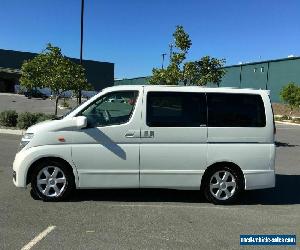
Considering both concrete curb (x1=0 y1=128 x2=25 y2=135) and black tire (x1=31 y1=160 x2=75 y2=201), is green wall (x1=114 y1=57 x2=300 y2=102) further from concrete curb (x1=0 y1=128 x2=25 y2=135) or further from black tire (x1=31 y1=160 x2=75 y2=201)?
black tire (x1=31 y1=160 x2=75 y2=201)

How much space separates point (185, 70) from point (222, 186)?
12160 millimetres

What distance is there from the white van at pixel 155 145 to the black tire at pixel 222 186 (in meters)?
0.02

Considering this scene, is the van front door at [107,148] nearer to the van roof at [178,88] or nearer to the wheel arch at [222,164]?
the van roof at [178,88]

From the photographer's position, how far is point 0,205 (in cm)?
749

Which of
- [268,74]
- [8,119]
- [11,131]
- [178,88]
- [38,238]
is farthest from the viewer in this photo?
[268,74]

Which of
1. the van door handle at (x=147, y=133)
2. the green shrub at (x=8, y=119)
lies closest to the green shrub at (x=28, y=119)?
the green shrub at (x=8, y=119)

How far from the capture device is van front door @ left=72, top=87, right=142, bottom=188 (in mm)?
7723

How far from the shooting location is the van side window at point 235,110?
26.3 ft

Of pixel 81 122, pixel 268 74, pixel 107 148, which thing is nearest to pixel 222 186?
pixel 107 148

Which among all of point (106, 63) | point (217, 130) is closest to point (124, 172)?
point (217, 130)

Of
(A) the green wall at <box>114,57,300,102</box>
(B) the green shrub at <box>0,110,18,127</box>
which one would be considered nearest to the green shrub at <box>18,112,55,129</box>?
(B) the green shrub at <box>0,110,18,127</box>

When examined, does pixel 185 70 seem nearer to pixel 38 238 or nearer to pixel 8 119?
pixel 8 119

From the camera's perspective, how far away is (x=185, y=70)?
19.8 metres

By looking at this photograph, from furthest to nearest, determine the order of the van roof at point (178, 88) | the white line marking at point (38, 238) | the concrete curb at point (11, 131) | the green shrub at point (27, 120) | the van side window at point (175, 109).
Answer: the green shrub at point (27, 120)
the concrete curb at point (11, 131)
the van roof at point (178, 88)
the van side window at point (175, 109)
the white line marking at point (38, 238)
